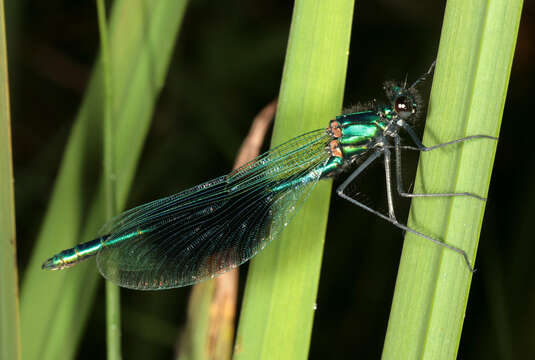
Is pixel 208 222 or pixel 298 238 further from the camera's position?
pixel 208 222

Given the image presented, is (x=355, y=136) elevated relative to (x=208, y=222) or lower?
elevated

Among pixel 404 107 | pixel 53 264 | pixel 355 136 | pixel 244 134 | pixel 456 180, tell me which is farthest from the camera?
pixel 244 134

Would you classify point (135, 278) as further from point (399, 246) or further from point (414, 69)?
point (414, 69)

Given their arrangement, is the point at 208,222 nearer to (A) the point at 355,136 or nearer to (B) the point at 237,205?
(B) the point at 237,205

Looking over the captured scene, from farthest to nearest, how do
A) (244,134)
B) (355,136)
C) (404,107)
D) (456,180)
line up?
(244,134)
(355,136)
(404,107)
(456,180)

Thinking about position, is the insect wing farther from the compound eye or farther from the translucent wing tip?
the compound eye

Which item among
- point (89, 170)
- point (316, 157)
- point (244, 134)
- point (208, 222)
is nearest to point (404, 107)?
point (316, 157)
